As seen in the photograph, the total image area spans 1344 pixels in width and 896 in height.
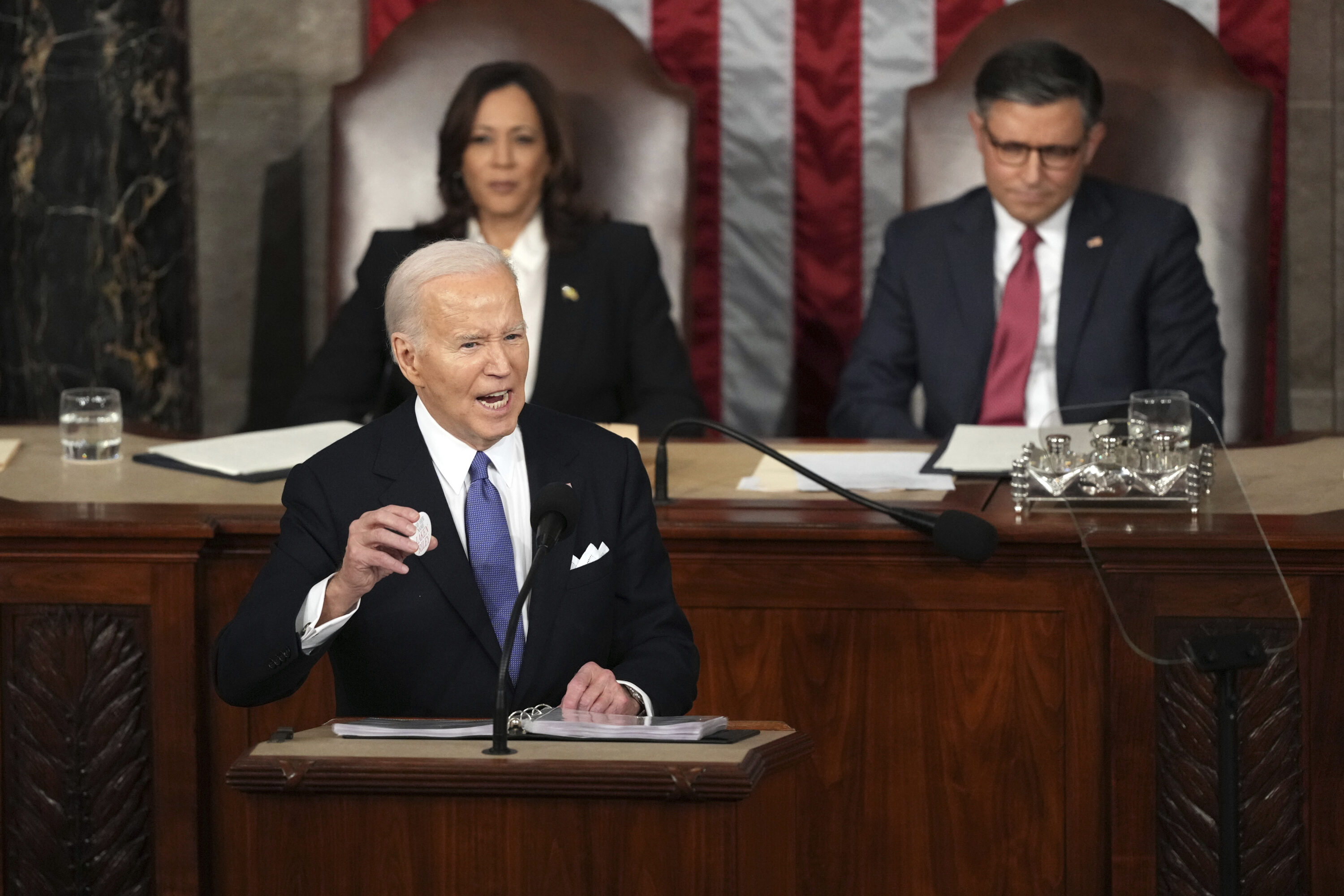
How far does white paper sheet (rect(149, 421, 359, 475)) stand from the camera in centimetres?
320

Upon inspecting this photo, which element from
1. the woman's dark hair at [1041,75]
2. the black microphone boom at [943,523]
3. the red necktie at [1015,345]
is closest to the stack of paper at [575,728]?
the black microphone boom at [943,523]

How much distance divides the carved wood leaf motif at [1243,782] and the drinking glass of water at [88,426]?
77.2 inches

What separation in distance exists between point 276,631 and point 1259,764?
1.39 m

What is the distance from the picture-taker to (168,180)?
15.5 feet

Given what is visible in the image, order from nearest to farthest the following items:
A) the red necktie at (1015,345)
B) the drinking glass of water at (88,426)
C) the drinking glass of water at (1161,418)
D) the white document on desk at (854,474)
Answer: the drinking glass of water at (1161,418) < the white document on desk at (854,474) < the drinking glass of water at (88,426) < the red necktie at (1015,345)

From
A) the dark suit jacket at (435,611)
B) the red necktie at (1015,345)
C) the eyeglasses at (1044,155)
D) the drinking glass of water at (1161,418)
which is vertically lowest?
the dark suit jacket at (435,611)

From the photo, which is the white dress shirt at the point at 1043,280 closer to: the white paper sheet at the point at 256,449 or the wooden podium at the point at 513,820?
the white paper sheet at the point at 256,449

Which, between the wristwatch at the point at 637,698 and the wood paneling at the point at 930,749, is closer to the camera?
the wristwatch at the point at 637,698

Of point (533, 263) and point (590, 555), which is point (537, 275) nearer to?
point (533, 263)

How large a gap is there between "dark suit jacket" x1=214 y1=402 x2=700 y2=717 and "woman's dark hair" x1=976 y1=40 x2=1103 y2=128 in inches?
85.3

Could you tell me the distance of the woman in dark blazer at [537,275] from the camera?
439 cm

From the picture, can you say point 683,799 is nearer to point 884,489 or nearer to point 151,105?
point 884,489

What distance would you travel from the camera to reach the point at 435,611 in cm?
220

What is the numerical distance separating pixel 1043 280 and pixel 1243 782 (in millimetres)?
1930
